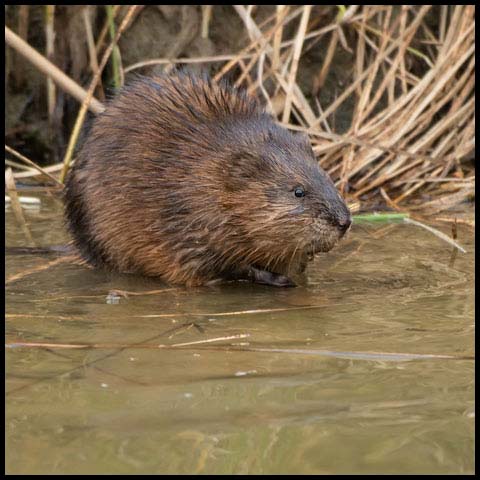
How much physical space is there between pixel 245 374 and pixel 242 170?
144cm

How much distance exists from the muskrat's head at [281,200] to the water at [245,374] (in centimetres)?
19

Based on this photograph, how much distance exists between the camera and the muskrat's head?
4055 millimetres

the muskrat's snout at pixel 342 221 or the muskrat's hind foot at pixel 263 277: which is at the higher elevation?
the muskrat's snout at pixel 342 221

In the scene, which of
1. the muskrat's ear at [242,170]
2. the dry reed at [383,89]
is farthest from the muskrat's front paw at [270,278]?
the dry reed at [383,89]

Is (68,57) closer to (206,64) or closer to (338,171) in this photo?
(206,64)

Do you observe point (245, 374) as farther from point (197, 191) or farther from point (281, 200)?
point (197, 191)

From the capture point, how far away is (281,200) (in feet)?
13.6

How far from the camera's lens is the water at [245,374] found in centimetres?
234

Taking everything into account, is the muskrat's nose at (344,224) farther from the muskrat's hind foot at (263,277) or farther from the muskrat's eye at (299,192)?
the muskrat's hind foot at (263,277)

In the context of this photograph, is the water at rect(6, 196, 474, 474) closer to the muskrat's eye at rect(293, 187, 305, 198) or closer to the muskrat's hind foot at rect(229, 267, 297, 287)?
the muskrat's hind foot at rect(229, 267, 297, 287)

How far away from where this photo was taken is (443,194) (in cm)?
601

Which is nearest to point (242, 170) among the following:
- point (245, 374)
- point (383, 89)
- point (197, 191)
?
point (197, 191)

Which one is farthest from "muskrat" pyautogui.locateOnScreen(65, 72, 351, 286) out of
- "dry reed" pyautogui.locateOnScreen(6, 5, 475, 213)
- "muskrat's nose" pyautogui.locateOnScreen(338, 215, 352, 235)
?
"dry reed" pyautogui.locateOnScreen(6, 5, 475, 213)

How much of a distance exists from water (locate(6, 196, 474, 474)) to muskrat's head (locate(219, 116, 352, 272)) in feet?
0.64
